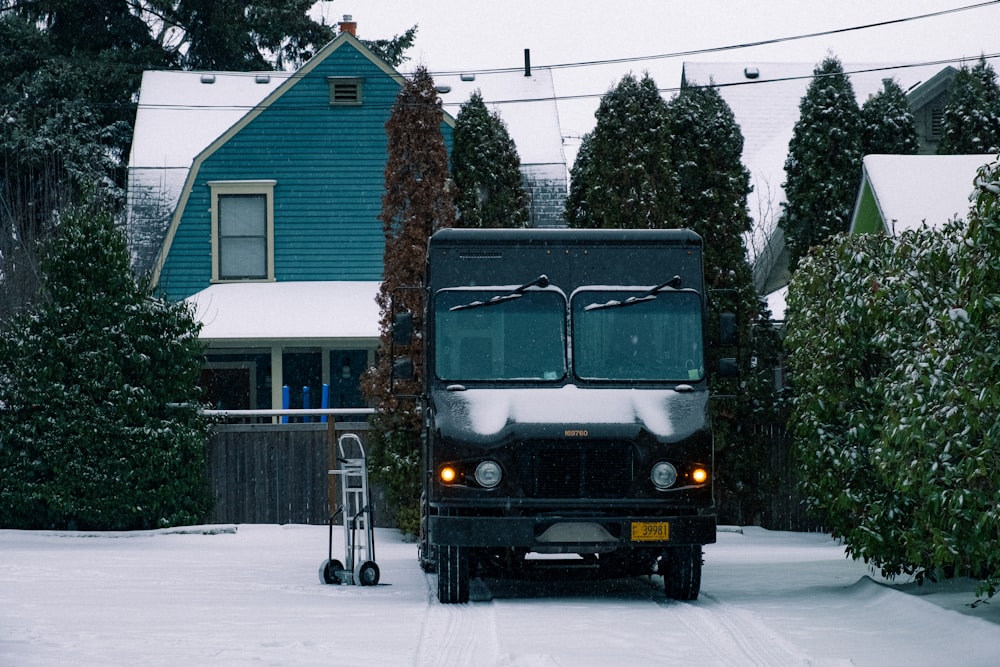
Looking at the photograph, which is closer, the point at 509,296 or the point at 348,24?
the point at 509,296

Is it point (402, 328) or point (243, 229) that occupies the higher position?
point (243, 229)

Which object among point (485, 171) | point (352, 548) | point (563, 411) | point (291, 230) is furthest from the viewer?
point (291, 230)

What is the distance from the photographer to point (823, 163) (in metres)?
28.1

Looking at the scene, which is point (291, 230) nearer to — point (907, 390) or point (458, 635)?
point (458, 635)

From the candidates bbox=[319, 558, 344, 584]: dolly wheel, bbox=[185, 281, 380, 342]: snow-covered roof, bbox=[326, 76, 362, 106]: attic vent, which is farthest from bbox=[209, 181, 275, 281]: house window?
bbox=[319, 558, 344, 584]: dolly wheel

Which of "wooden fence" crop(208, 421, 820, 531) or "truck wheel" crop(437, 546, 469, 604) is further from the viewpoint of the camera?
"wooden fence" crop(208, 421, 820, 531)

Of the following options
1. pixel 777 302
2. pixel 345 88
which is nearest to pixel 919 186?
pixel 777 302

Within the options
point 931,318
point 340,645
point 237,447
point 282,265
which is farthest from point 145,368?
point 931,318

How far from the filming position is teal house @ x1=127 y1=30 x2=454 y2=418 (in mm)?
27641

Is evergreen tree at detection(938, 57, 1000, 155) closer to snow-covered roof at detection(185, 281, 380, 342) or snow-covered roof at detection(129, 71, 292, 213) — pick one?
snow-covered roof at detection(185, 281, 380, 342)

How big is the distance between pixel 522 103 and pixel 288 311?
323 inches

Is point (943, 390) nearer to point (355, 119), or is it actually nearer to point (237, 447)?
point (237, 447)

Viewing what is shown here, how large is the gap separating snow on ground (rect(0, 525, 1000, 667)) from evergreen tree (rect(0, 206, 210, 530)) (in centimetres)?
269

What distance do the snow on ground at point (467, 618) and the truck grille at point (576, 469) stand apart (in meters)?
0.93
